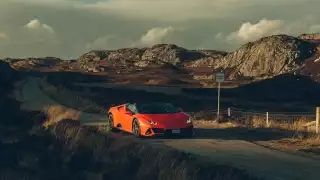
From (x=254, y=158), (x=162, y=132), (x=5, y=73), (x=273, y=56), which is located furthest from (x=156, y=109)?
(x=273, y=56)

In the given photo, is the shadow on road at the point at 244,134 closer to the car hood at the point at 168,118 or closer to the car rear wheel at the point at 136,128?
the car hood at the point at 168,118

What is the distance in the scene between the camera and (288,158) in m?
12.2

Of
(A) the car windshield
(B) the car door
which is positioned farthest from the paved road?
(B) the car door

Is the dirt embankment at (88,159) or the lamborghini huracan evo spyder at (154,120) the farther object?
the lamborghini huracan evo spyder at (154,120)

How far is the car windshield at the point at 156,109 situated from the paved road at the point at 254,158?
158 cm

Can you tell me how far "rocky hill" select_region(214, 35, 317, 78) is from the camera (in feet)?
500

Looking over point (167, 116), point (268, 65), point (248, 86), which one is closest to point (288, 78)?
→ point (248, 86)

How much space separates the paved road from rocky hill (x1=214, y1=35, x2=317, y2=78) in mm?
136419

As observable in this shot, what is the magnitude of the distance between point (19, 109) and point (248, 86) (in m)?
57.5

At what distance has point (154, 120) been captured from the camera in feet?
53.4

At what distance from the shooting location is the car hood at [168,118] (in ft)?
53.5

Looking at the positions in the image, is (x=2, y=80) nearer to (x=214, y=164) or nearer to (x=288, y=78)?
(x=214, y=164)

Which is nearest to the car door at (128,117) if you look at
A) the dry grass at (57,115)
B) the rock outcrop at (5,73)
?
the dry grass at (57,115)

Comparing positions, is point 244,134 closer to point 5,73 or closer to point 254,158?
point 254,158
